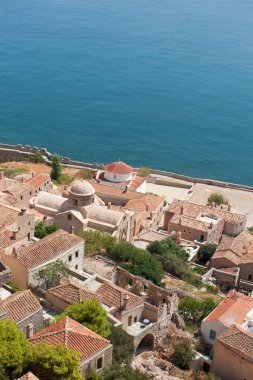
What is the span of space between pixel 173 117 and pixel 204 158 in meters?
14.6

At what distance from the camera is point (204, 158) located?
7462 cm

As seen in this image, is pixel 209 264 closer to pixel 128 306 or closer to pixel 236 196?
pixel 128 306

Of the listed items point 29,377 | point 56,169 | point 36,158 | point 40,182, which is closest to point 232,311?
point 29,377

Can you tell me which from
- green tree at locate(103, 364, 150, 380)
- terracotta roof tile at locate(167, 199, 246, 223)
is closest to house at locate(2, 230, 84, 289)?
green tree at locate(103, 364, 150, 380)

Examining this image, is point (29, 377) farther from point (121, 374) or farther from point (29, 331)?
point (121, 374)

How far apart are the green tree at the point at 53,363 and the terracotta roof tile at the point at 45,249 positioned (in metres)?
8.01

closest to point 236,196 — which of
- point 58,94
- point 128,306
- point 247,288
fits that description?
point 247,288

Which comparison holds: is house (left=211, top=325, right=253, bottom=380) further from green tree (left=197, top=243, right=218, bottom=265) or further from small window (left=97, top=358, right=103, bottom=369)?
green tree (left=197, top=243, right=218, bottom=265)

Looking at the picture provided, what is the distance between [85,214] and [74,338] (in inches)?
657

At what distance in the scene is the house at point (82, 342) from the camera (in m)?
21.2

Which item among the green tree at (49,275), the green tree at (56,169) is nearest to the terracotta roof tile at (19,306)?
the green tree at (49,275)

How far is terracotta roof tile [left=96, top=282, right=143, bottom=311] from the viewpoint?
26125mm

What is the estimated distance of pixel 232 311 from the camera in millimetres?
27594

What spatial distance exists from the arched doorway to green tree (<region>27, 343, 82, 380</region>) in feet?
23.1
